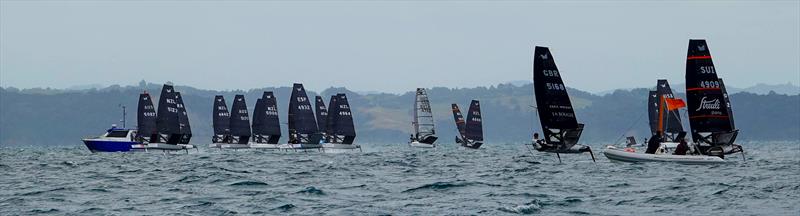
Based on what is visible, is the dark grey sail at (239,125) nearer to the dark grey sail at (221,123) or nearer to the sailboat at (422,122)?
the dark grey sail at (221,123)

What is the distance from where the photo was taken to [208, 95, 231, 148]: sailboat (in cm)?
12431

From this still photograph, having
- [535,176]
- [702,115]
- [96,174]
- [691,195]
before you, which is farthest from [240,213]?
[702,115]

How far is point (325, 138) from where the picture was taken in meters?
120

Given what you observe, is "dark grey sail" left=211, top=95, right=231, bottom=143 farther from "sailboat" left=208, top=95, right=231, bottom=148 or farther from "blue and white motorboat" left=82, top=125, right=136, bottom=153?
Result: "blue and white motorboat" left=82, top=125, right=136, bottom=153

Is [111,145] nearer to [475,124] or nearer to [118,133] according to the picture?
[118,133]

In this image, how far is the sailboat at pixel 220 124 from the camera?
124 meters

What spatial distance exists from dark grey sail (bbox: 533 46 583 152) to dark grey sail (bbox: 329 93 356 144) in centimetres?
5946

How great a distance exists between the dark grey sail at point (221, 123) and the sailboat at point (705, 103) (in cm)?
7113

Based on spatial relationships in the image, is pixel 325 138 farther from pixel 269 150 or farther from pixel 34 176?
pixel 34 176

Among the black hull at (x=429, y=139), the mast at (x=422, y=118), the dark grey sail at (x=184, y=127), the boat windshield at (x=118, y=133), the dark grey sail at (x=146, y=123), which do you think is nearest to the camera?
the dark grey sail at (x=146, y=123)

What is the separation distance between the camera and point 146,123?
102 meters

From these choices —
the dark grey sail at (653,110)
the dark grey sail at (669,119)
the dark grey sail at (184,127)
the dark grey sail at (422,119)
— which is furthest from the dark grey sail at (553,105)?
the dark grey sail at (422,119)

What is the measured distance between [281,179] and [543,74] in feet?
52.6

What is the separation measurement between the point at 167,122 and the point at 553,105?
5148 centimetres
